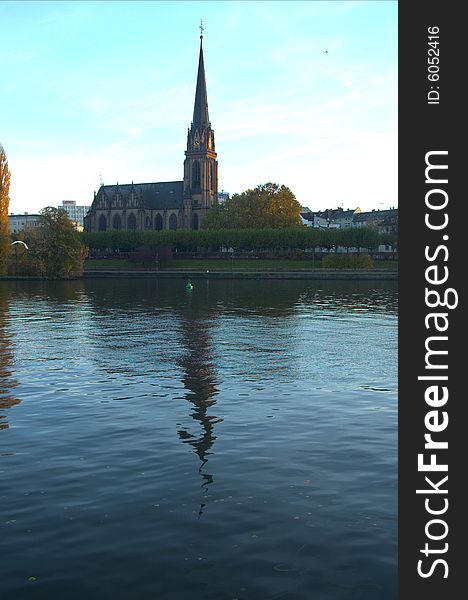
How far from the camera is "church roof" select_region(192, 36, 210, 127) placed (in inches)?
7357

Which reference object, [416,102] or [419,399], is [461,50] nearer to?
[416,102]

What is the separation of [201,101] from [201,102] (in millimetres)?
304

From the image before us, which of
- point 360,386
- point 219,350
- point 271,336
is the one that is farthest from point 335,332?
point 360,386

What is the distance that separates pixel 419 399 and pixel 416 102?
4.18 m

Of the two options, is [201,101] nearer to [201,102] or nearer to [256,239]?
[201,102]

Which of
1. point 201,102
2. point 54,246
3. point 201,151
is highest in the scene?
point 201,102

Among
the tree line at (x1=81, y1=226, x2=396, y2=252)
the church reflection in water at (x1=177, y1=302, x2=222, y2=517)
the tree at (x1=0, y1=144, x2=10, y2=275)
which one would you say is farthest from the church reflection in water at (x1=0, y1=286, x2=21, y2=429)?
the tree line at (x1=81, y1=226, x2=396, y2=252)

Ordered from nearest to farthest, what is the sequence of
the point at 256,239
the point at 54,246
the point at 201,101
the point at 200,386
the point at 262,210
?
1. the point at 200,386
2. the point at 54,246
3. the point at 256,239
4. the point at 262,210
5. the point at 201,101

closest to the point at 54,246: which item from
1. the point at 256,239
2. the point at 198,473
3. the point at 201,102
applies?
the point at 256,239

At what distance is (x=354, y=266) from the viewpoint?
134 metres

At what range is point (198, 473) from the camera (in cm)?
1526

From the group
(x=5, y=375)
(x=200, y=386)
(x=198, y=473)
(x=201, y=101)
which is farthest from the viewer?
(x=201, y=101)

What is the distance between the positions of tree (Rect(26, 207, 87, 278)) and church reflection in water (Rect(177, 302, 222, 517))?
7801cm

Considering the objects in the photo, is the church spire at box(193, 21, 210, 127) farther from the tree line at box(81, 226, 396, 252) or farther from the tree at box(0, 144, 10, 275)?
the tree at box(0, 144, 10, 275)
